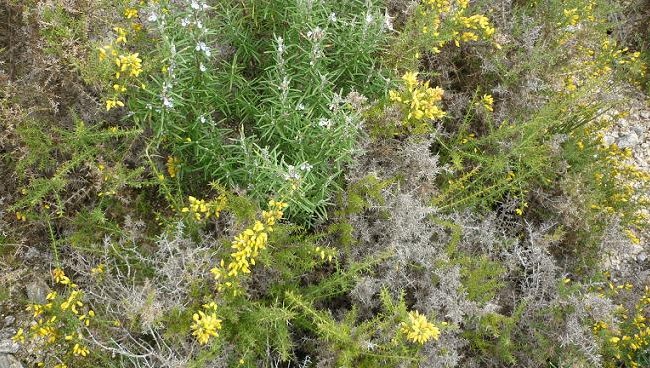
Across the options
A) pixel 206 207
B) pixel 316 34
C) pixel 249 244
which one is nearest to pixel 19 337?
pixel 206 207

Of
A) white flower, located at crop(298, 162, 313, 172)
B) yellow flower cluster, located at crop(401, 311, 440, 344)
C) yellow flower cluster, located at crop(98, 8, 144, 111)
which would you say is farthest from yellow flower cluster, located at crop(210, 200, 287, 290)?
yellow flower cluster, located at crop(98, 8, 144, 111)

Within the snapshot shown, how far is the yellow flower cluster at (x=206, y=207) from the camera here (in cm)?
302

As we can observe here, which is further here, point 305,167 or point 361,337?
point 305,167

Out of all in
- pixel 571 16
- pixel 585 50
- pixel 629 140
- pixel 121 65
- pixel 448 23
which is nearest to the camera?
pixel 121 65

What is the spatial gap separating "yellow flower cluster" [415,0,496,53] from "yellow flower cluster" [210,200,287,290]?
62.7 inches

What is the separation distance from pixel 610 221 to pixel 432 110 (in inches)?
62.4

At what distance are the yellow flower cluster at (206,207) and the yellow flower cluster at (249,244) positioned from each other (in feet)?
0.94

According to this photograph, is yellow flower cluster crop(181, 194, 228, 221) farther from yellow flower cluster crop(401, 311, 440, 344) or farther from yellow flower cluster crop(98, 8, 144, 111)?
yellow flower cluster crop(401, 311, 440, 344)

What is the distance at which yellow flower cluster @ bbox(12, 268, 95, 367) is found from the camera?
2764 millimetres

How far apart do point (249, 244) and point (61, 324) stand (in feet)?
3.67

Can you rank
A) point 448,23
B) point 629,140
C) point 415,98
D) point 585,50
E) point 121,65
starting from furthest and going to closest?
point 629,140, point 585,50, point 448,23, point 415,98, point 121,65

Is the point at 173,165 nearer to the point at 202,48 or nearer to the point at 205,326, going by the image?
the point at 202,48

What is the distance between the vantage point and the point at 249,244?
2.71m

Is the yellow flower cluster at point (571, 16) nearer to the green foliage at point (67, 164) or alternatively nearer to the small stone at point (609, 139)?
the small stone at point (609, 139)
